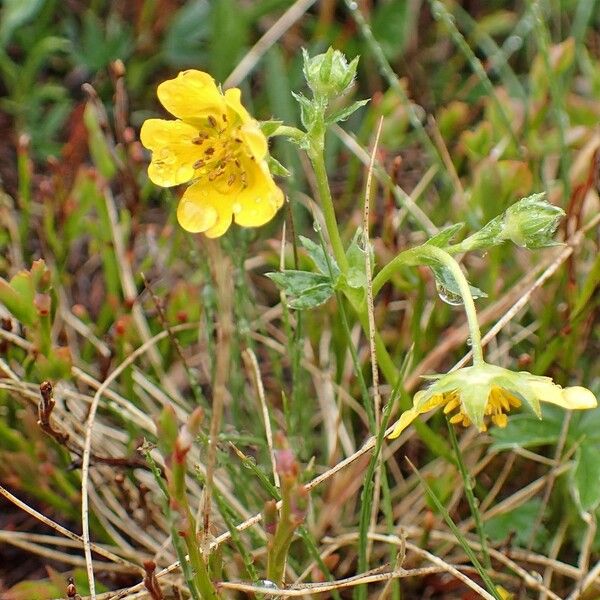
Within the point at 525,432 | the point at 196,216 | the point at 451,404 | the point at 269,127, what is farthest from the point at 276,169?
Result: the point at 525,432

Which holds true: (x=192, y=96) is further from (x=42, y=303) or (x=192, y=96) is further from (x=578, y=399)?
(x=578, y=399)

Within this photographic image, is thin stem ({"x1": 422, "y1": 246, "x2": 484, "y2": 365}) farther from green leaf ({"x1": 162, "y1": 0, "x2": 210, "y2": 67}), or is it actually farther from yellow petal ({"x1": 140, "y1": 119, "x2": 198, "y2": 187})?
green leaf ({"x1": 162, "y1": 0, "x2": 210, "y2": 67})

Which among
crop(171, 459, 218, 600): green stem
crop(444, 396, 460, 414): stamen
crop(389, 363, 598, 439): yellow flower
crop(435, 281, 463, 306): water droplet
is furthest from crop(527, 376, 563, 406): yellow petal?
crop(171, 459, 218, 600): green stem

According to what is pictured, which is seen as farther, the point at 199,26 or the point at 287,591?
the point at 199,26

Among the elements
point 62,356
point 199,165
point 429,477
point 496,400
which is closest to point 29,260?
point 62,356

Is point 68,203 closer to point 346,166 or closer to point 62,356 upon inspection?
point 62,356

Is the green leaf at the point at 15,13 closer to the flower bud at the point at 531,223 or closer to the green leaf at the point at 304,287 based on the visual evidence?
the green leaf at the point at 304,287

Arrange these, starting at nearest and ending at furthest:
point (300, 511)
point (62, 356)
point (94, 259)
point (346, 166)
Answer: point (300, 511) < point (62, 356) < point (94, 259) < point (346, 166)
